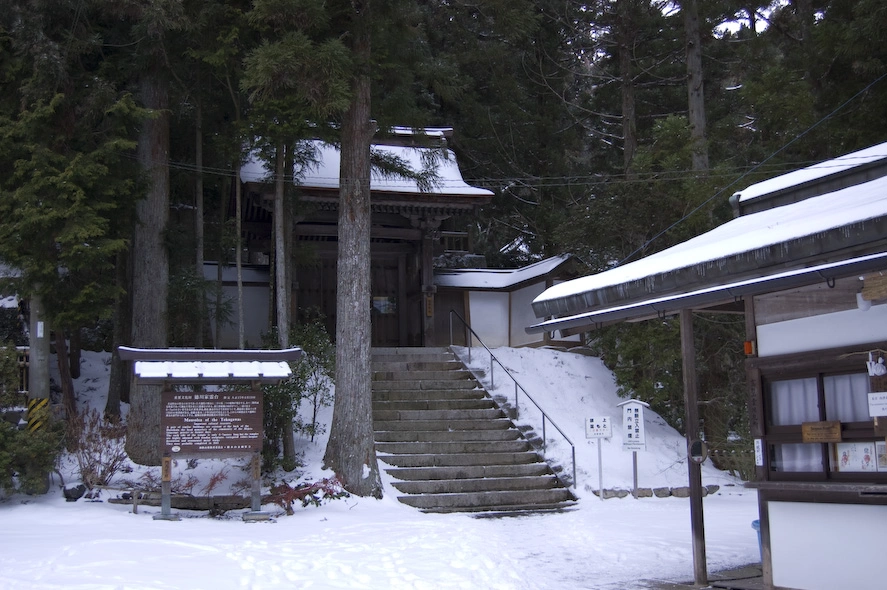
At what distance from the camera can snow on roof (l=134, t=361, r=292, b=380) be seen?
35.0ft

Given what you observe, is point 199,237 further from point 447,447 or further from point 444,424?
point 447,447

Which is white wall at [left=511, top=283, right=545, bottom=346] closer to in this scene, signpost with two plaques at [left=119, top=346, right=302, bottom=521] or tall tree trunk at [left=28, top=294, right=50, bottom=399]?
signpost with two plaques at [left=119, top=346, right=302, bottom=521]

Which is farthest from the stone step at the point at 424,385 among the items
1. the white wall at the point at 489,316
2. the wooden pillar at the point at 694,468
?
the wooden pillar at the point at 694,468

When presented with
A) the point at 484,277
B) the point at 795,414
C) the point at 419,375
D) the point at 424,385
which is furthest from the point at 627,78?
the point at 795,414

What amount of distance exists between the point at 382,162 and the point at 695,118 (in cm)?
777

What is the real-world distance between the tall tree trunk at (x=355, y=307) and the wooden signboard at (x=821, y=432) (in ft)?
24.1

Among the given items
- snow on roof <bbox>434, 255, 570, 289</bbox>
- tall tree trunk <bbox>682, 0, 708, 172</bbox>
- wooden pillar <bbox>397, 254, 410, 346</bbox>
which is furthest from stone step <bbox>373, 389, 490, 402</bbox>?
tall tree trunk <bbox>682, 0, 708, 172</bbox>

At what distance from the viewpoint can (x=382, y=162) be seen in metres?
14.6

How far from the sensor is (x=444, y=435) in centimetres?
1423

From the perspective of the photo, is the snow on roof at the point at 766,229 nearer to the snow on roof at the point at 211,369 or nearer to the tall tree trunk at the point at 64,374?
the snow on roof at the point at 211,369

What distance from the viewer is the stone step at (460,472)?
43.0ft

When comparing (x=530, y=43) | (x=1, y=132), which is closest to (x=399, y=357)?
(x=1, y=132)

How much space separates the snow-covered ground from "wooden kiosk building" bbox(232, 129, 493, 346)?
5.32m

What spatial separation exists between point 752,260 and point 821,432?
4.97ft
